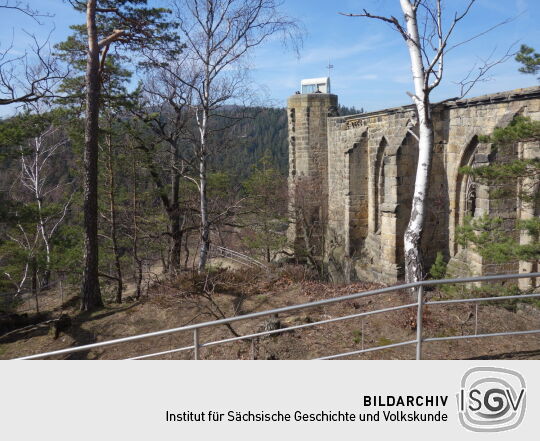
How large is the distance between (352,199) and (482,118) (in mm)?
7111

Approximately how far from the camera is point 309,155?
850 inches

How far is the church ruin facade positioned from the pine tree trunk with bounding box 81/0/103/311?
7.28m

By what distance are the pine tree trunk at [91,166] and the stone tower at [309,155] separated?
11.2m

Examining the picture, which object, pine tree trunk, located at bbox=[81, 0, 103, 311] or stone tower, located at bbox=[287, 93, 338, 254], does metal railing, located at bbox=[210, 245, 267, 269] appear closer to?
stone tower, located at bbox=[287, 93, 338, 254]

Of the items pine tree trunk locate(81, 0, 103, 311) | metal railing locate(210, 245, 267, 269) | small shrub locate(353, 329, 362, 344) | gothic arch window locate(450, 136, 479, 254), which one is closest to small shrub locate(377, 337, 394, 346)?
small shrub locate(353, 329, 362, 344)

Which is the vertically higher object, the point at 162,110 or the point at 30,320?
the point at 162,110

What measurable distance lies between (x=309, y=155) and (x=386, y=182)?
8.42 meters

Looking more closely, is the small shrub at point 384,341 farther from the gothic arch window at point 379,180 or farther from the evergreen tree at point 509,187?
the gothic arch window at point 379,180

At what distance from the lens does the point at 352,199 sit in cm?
1775

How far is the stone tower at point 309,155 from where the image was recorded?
2092 centimetres

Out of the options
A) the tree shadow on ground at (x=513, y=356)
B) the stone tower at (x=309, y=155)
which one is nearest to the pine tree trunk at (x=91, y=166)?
the tree shadow on ground at (x=513, y=356)

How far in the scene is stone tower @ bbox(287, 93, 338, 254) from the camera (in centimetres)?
2092

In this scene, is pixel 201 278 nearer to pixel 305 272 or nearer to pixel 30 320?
pixel 305 272

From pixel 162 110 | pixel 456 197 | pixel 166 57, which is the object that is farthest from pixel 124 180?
pixel 456 197
